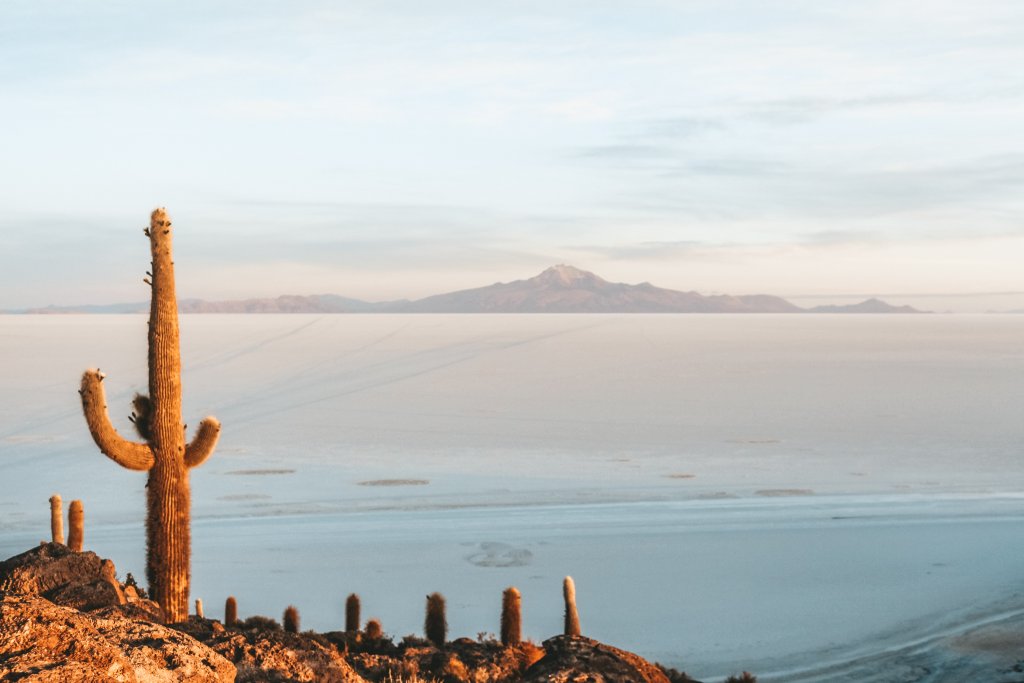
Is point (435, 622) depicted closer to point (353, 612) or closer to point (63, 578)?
point (353, 612)

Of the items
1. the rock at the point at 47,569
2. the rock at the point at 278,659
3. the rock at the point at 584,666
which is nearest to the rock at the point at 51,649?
the rock at the point at 278,659

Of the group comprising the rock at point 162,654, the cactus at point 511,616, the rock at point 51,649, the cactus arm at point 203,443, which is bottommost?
the cactus at point 511,616

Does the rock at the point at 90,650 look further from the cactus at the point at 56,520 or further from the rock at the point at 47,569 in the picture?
the cactus at the point at 56,520

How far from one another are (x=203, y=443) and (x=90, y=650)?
9685 mm

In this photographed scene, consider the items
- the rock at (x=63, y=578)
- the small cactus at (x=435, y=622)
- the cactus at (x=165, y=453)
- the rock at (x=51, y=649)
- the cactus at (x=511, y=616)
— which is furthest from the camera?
the cactus at (x=165, y=453)

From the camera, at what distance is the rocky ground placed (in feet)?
17.8

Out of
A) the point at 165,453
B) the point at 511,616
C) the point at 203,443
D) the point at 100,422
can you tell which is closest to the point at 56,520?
the point at 165,453

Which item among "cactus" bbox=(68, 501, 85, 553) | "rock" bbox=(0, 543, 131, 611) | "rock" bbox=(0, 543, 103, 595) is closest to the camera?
"rock" bbox=(0, 543, 131, 611)

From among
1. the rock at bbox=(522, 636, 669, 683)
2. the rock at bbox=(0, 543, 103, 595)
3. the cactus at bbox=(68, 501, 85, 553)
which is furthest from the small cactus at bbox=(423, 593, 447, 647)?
the cactus at bbox=(68, 501, 85, 553)

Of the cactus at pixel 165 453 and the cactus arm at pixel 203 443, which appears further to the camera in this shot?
the cactus arm at pixel 203 443

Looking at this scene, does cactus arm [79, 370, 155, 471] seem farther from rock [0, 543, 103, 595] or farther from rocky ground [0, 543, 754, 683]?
rock [0, 543, 103, 595]

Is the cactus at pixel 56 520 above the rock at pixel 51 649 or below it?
below

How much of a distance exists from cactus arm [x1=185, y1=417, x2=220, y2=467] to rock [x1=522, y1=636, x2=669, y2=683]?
26.7 ft

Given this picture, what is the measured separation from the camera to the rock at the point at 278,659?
762cm
